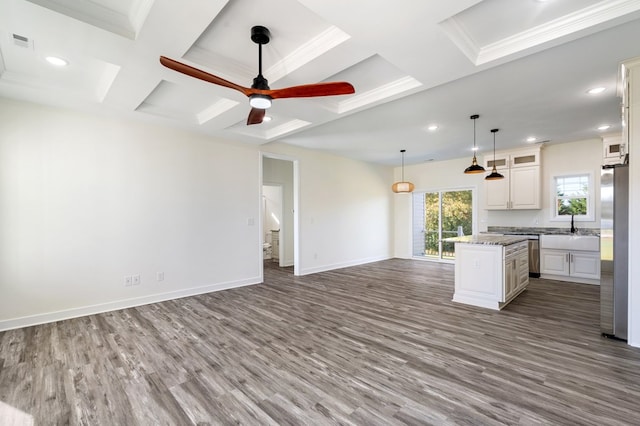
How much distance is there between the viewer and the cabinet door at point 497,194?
656 centimetres

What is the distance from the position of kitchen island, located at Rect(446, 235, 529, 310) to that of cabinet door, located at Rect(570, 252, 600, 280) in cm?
199

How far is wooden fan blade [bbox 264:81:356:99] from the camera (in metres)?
2.17

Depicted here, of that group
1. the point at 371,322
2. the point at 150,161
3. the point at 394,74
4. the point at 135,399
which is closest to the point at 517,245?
the point at 371,322

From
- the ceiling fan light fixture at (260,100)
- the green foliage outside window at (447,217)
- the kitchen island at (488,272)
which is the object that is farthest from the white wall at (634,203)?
the green foliage outside window at (447,217)

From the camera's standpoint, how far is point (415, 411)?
1.94 metres

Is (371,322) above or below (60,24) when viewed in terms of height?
below

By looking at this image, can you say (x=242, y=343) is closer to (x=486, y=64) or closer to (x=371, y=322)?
(x=371, y=322)

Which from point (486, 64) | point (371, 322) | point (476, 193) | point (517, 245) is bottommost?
point (371, 322)

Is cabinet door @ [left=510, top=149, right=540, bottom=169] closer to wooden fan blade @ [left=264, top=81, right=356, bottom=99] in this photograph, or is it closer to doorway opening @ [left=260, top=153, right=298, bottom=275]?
doorway opening @ [left=260, top=153, right=298, bottom=275]

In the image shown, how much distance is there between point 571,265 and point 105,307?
8115 millimetres

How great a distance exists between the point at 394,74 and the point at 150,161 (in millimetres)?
3765

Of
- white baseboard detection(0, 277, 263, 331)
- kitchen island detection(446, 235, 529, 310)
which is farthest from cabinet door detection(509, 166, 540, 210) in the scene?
white baseboard detection(0, 277, 263, 331)

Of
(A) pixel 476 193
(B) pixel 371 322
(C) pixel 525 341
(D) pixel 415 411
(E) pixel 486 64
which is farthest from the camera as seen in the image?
(A) pixel 476 193

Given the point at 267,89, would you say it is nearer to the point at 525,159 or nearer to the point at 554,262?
the point at 525,159
